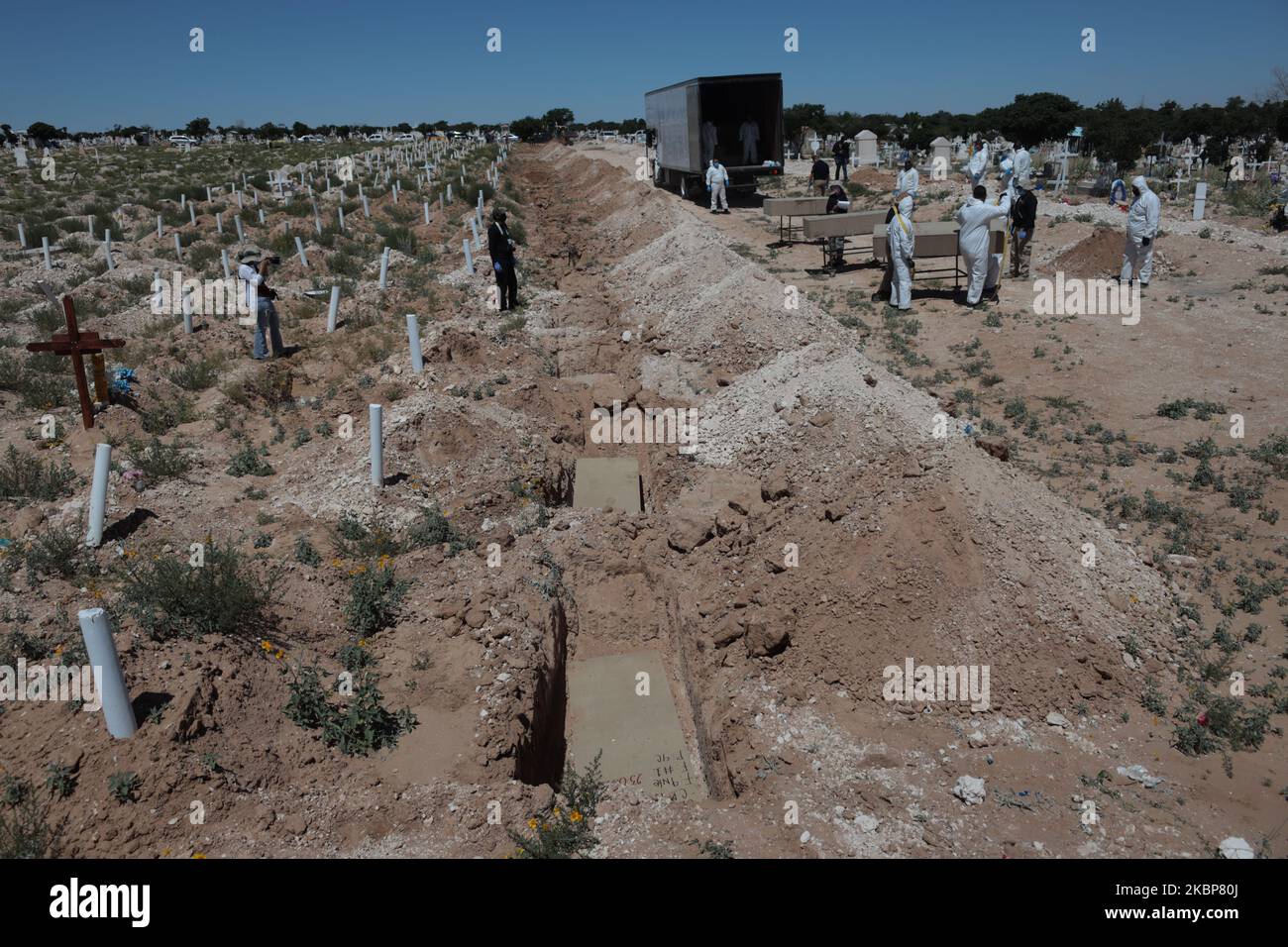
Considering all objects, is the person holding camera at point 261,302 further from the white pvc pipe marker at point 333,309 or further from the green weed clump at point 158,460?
the green weed clump at point 158,460

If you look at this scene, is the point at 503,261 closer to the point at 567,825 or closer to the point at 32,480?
the point at 32,480

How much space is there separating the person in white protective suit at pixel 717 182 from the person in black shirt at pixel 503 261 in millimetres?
10968

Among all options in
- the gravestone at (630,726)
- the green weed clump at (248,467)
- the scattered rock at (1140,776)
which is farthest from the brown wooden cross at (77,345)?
the scattered rock at (1140,776)

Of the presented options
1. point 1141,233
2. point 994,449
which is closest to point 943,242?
point 1141,233

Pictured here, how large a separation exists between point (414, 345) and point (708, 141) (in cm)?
1712

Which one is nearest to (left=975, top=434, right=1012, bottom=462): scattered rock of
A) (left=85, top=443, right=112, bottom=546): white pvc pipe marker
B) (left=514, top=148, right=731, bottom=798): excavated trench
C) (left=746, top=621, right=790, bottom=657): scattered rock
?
(left=746, top=621, right=790, bottom=657): scattered rock

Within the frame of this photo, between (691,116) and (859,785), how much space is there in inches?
878

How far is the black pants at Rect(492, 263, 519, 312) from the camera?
47.9ft

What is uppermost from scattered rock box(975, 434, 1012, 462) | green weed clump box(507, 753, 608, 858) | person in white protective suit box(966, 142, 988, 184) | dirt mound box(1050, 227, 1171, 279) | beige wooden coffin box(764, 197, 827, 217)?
person in white protective suit box(966, 142, 988, 184)

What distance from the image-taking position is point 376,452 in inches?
323

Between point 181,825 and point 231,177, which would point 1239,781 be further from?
point 231,177

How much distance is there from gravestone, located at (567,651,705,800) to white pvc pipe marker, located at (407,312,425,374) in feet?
17.0

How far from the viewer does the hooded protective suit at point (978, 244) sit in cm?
1267

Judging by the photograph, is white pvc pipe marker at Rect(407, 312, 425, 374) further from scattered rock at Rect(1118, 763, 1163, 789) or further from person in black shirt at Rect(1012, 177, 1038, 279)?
person in black shirt at Rect(1012, 177, 1038, 279)
